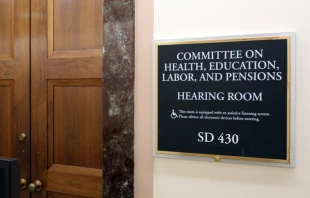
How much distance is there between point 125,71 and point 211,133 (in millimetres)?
466

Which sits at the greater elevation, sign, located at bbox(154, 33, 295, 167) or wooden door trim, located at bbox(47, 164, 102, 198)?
sign, located at bbox(154, 33, 295, 167)

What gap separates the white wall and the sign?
3cm

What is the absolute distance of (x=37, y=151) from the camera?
1.59 metres

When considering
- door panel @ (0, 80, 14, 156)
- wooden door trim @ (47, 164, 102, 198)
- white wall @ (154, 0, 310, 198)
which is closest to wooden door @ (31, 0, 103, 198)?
wooden door trim @ (47, 164, 102, 198)

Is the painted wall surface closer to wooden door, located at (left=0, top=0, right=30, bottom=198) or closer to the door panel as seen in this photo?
wooden door, located at (left=0, top=0, right=30, bottom=198)

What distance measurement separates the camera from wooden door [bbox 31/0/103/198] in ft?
4.79

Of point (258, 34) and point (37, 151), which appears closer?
point (258, 34)

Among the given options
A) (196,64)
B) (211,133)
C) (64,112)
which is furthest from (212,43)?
(64,112)

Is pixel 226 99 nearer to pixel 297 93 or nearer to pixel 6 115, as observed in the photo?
pixel 297 93

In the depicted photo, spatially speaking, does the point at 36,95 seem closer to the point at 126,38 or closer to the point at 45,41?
the point at 45,41

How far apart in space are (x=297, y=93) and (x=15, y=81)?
4.67 ft

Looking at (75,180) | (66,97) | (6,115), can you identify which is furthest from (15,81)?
(75,180)

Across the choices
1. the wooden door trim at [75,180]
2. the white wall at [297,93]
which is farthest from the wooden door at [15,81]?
the white wall at [297,93]

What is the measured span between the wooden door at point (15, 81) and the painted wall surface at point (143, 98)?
0.69 meters
